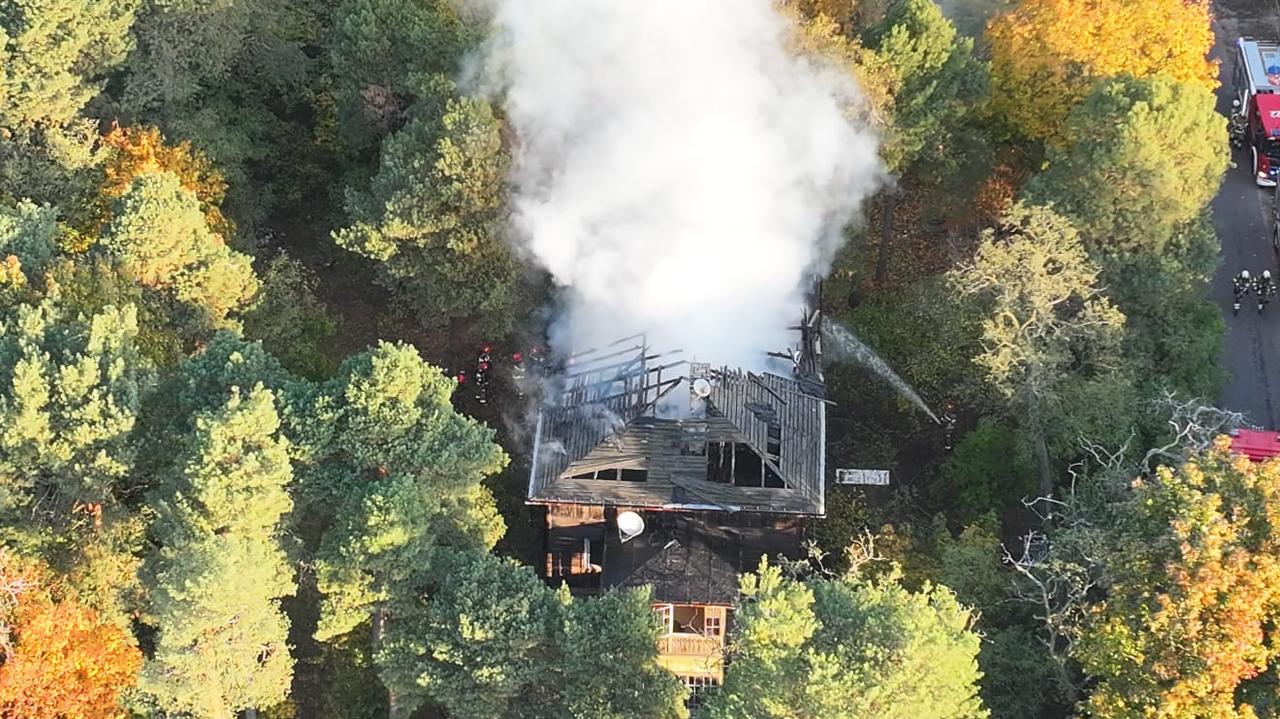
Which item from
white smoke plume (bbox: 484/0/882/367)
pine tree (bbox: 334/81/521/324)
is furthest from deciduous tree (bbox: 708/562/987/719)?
pine tree (bbox: 334/81/521/324)

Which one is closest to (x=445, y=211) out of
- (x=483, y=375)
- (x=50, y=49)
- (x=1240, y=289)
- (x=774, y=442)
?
(x=483, y=375)

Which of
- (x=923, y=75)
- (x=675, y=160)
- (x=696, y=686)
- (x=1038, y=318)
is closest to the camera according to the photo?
(x=696, y=686)

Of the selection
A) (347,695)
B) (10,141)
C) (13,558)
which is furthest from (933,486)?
(10,141)

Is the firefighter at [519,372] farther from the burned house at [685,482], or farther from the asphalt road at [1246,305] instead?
the asphalt road at [1246,305]

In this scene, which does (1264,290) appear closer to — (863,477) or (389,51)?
(863,477)

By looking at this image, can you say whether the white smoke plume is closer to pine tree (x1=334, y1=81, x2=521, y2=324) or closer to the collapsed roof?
pine tree (x1=334, y1=81, x2=521, y2=324)

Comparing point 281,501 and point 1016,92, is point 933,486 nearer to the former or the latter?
point 1016,92
